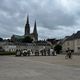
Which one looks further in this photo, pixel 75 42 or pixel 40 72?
pixel 75 42

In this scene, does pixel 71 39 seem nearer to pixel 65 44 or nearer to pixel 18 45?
pixel 65 44

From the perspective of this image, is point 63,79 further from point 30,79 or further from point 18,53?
point 18,53

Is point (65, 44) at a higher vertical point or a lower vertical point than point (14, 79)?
higher

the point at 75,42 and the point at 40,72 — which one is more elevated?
the point at 75,42

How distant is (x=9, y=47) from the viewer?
596ft

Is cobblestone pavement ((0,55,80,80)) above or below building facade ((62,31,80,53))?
below

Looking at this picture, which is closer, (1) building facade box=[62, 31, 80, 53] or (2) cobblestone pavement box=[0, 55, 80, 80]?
(2) cobblestone pavement box=[0, 55, 80, 80]

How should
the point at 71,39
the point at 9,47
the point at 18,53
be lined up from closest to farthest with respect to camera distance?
the point at 18,53 < the point at 71,39 < the point at 9,47

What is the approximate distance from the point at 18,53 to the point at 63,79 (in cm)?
5526

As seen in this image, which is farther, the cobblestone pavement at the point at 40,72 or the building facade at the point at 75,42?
the building facade at the point at 75,42

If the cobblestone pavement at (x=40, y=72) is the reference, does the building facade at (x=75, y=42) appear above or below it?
above

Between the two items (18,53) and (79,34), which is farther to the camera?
(79,34)

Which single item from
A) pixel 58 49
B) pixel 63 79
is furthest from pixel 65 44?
pixel 63 79

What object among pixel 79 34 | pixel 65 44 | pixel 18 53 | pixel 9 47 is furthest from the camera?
pixel 9 47
